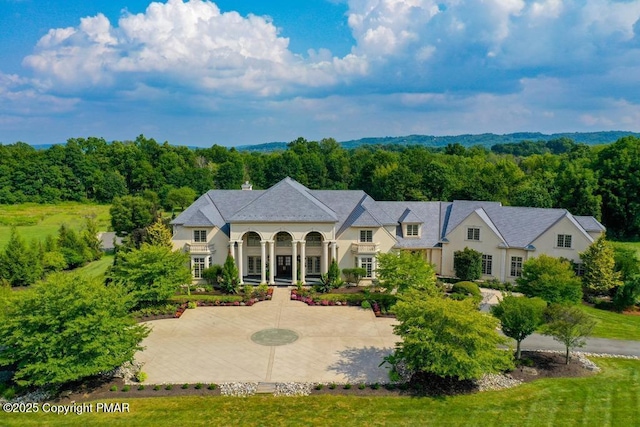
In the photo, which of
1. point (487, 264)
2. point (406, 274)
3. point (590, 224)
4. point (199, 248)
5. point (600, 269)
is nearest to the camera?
point (406, 274)

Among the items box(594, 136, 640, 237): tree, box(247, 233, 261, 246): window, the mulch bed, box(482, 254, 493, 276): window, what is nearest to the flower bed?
box(247, 233, 261, 246): window

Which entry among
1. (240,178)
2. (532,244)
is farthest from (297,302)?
(240,178)

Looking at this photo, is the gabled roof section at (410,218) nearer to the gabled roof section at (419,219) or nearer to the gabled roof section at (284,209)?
the gabled roof section at (419,219)

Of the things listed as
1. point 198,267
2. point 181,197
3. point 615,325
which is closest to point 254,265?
point 198,267

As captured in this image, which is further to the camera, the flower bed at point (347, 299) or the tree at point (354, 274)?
the tree at point (354, 274)

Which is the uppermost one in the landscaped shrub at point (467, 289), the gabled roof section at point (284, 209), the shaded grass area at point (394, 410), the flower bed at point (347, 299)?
the gabled roof section at point (284, 209)

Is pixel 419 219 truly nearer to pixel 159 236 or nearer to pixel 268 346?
pixel 268 346

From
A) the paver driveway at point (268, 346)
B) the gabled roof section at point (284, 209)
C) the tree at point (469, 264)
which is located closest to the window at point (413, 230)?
the tree at point (469, 264)
